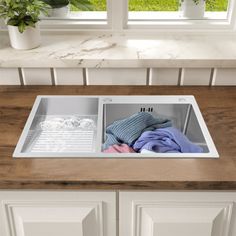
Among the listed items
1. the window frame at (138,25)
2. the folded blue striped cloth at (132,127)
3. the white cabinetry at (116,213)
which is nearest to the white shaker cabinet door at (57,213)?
the white cabinetry at (116,213)

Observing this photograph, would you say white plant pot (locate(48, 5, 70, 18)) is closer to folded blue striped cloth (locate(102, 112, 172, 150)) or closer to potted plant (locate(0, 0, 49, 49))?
potted plant (locate(0, 0, 49, 49))

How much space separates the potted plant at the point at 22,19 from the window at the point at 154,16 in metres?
0.19

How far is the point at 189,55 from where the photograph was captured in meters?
1.42

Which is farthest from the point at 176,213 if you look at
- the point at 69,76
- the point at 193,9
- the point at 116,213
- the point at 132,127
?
the point at 193,9

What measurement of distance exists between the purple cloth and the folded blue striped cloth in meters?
0.03

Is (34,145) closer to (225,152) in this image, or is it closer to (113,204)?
(113,204)

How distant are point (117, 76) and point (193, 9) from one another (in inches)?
19.6

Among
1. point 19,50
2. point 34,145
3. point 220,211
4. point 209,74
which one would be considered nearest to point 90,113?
point 34,145

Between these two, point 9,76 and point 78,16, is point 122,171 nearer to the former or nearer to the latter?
point 9,76

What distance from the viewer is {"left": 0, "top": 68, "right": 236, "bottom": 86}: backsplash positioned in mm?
1442

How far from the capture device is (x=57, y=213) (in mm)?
1028

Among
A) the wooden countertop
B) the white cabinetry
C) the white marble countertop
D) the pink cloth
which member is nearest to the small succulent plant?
the white marble countertop

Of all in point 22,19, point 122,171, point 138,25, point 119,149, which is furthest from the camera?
point 138,25

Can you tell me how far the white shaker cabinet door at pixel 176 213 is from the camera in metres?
1.00
